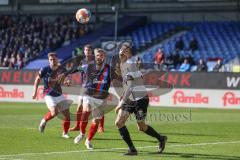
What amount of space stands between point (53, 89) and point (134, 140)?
3.13 m

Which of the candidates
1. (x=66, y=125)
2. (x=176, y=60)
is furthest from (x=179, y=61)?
(x=66, y=125)

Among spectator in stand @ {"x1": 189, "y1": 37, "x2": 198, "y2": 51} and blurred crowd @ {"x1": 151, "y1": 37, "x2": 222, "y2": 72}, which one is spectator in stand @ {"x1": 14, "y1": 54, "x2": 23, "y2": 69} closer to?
blurred crowd @ {"x1": 151, "y1": 37, "x2": 222, "y2": 72}

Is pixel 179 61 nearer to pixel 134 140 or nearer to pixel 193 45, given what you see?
pixel 193 45

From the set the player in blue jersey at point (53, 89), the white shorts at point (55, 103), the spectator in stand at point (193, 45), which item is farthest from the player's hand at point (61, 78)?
the spectator in stand at point (193, 45)

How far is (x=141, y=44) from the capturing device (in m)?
52.4

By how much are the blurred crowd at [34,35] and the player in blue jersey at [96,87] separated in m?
35.1

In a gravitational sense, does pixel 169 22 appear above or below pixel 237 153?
above

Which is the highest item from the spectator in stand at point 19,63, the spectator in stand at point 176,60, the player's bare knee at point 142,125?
the spectator in stand at point 176,60

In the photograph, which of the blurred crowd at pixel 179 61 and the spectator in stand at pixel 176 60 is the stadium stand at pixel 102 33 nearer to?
the blurred crowd at pixel 179 61

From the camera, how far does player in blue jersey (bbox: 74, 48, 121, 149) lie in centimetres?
1702

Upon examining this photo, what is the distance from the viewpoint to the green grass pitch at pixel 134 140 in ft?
48.7

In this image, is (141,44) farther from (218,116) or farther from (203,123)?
(203,123)

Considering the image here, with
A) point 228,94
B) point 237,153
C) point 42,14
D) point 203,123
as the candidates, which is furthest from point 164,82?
point 42,14

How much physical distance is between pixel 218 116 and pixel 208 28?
81.4 ft
